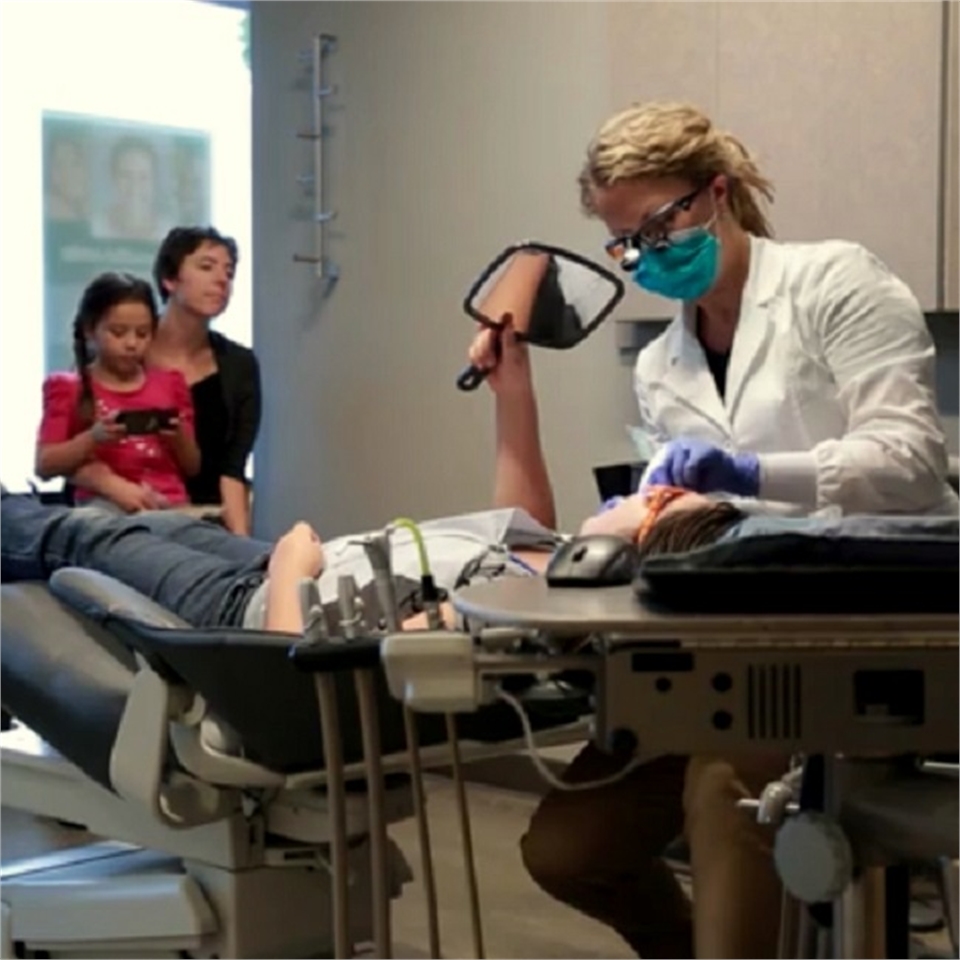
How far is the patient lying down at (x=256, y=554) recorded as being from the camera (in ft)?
6.40

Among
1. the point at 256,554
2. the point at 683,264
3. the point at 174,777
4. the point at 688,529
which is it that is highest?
the point at 683,264

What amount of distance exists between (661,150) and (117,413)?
6.64 ft

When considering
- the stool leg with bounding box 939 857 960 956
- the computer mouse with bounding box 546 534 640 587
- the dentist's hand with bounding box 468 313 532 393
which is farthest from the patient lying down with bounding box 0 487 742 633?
the stool leg with bounding box 939 857 960 956

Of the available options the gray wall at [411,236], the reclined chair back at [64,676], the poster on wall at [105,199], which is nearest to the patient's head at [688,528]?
the reclined chair back at [64,676]

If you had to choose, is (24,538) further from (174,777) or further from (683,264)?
(683,264)

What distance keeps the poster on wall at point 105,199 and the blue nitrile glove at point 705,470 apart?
3058 mm

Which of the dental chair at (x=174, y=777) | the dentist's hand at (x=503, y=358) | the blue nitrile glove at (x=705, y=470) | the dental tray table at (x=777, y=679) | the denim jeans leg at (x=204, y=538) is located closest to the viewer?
the dental tray table at (x=777, y=679)

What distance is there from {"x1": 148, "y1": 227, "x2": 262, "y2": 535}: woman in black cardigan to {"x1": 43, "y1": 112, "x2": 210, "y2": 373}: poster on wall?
645 mm

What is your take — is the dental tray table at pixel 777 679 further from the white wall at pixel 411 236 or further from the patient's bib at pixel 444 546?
the white wall at pixel 411 236

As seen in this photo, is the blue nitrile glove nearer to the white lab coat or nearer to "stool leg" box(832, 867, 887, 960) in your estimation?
the white lab coat

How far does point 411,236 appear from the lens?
402cm

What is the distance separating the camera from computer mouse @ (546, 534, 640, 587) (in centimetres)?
122

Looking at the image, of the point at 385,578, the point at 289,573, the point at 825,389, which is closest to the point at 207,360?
the point at 289,573

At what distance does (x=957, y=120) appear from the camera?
282 centimetres
